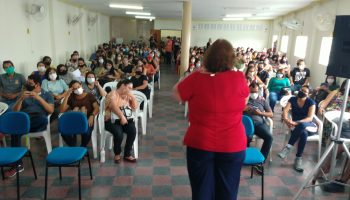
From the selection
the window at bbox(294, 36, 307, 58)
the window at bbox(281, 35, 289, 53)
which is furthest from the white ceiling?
the window at bbox(281, 35, 289, 53)

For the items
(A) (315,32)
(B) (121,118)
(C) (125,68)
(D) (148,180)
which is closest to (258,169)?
(D) (148,180)

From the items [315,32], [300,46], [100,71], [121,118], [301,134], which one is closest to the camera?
[121,118]

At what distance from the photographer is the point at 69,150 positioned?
2.82m

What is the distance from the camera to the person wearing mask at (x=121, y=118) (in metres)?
3.54

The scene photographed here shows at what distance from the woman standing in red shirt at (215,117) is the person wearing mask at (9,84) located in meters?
4.05

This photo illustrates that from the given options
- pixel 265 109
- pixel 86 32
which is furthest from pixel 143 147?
pixel 86 32

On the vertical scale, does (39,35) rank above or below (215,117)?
above

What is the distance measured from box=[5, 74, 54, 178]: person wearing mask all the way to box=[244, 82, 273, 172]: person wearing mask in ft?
9.08

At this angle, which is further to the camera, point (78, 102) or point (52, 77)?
point (52, 77)

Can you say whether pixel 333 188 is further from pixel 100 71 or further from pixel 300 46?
pixel 300 46

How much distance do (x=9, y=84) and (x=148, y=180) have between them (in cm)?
320

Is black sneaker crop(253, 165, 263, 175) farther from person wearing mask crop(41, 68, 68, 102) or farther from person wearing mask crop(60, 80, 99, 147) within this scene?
person wearing mask crop(41, 68, 68, 102)

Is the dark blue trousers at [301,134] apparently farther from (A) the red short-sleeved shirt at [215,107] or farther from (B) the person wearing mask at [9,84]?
(B) the person wearing mask at [9,84]

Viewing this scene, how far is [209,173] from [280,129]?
388cm
